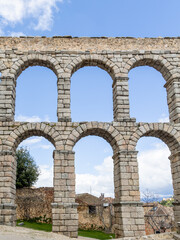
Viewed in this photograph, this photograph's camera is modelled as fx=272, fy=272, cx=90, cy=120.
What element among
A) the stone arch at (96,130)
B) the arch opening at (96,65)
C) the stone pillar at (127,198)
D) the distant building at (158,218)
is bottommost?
the distant building at (158,218)

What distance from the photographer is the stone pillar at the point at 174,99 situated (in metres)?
13.4

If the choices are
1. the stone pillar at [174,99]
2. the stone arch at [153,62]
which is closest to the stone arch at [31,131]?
the stone arch at [153,62]

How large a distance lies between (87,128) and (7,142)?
12.1ft

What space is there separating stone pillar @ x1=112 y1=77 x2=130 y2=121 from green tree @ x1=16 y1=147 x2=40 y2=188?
13.5 meters

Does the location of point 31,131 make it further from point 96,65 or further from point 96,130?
point 96,65

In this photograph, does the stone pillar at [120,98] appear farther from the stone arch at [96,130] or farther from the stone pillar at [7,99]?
the stone pillar at [7,99]

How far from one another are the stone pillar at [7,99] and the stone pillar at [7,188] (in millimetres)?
1777

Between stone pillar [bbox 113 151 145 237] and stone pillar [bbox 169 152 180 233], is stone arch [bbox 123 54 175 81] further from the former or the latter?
stone pillar [bbox 113 151 145 237]

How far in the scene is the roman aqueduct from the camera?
11672 millimetres

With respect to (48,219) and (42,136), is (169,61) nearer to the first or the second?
(42,136)

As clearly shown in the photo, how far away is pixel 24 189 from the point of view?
22.5m

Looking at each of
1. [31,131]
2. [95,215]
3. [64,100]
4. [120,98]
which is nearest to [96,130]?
[120,98]

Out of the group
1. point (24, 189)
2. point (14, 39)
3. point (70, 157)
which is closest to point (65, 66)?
point (14, 39)

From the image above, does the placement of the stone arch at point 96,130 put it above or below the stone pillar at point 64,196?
above
